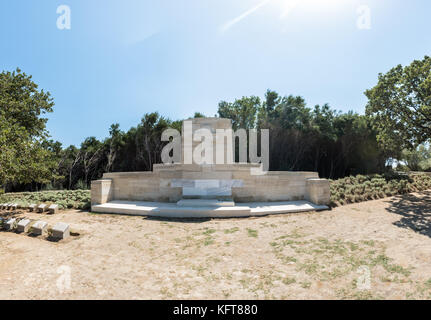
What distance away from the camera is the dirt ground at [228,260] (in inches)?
127

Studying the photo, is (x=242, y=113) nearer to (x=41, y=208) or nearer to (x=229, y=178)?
(x=229, y=178)

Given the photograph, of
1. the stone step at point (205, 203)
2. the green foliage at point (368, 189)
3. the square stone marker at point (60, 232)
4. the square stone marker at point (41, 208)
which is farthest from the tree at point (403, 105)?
the square stone marker at point (41, 208)

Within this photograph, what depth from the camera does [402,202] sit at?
9266 mm

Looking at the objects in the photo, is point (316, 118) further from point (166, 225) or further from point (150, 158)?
point (166, 225)

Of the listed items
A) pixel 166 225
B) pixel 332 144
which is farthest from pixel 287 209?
pixel 332 144

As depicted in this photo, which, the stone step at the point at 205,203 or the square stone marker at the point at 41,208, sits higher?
the stone step at the point at 205,203

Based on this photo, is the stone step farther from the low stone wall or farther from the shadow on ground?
the shadow on ground

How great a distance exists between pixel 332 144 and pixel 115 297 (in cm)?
2687

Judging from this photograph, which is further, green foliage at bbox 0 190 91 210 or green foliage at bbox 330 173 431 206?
green foliage at bbox 0 190 91 210

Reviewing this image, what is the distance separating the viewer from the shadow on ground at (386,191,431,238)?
6273 mm

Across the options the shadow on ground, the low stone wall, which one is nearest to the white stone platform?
the low stone wall

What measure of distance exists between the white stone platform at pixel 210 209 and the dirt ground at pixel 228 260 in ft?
2.05

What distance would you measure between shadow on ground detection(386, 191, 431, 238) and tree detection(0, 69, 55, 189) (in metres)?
13.6

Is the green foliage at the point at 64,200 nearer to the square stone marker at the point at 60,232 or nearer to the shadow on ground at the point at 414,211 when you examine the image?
the square stone marker at the point at 60,232
